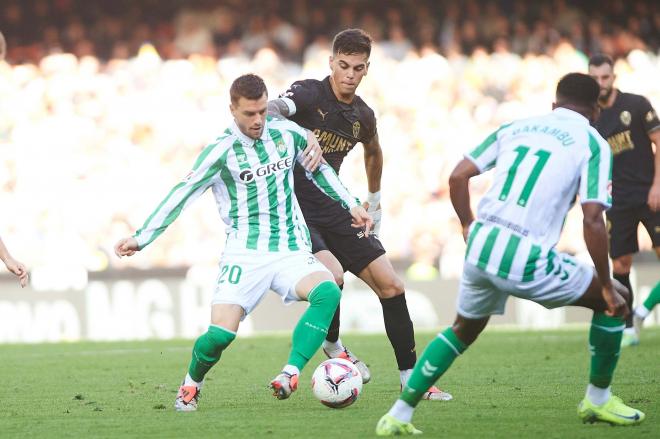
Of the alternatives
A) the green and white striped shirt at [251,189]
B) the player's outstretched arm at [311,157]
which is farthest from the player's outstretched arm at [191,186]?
the player's outstretched arm at [311,157]

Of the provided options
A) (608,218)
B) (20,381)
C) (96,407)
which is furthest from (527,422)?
(608,218)

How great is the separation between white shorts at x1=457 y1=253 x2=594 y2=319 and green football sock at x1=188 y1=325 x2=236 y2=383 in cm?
149

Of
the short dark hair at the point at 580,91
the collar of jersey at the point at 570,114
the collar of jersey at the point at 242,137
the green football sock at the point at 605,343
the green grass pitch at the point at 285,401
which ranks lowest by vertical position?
the green grass pitch at the point at 285,401

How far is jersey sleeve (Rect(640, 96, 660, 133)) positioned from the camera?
403 inches

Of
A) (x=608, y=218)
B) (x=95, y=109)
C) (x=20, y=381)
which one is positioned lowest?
(x=20, y=381)

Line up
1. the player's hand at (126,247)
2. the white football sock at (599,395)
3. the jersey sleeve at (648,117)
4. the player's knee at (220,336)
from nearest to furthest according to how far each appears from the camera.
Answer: the white football sock at (599,395)
the player's hand at (126,247)
the player's knee at (220,336)
the jersey sleeve at (648,117)

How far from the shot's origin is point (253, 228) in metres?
6.59

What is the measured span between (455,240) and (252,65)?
4791 mm

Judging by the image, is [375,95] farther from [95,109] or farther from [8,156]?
[8,156]

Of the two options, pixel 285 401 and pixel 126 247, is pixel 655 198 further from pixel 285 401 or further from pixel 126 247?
pixel 126 247

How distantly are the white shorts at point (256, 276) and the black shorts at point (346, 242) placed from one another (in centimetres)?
85

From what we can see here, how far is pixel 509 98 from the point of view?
58.1ft

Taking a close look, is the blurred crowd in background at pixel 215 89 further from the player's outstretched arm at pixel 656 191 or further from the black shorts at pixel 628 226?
the player's outstretched arm at pixel 656 191

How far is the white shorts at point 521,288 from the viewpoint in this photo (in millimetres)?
5320
